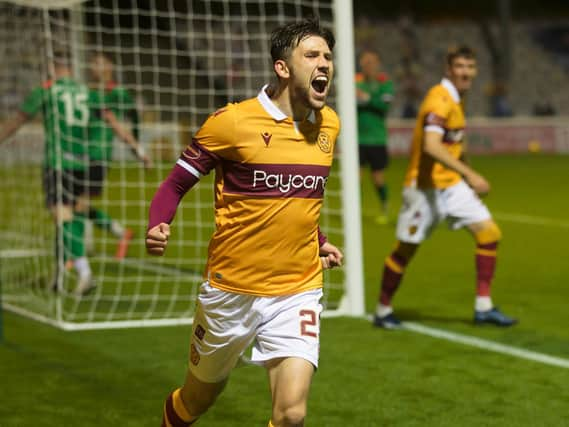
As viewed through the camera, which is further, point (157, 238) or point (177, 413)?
Result: point (177, 413)

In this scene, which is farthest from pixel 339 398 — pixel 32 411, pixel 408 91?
pixel 408 91

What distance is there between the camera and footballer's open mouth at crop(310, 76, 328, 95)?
3.92 m

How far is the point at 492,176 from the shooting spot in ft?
70.4

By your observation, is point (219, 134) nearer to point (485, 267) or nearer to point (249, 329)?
point (249, 329)

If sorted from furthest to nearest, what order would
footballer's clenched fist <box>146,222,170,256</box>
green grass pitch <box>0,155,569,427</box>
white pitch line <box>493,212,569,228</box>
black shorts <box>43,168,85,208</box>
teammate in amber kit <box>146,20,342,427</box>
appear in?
white pitch line <box>493,212,569,228</box>
black shorts <box>43,168,85,208</box>
green grass pitch <box>0,155,569,427</box>
teammate in amber kit <box>146,20,342,427</box>
footballer's clenched fist <box>146,222,170,256</box>

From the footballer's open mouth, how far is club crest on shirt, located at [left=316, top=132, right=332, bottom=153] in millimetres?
235

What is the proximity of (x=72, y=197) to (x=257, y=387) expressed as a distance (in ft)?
10.6

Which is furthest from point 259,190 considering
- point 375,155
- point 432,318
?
point 375,155

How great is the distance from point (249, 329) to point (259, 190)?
20.2 inches

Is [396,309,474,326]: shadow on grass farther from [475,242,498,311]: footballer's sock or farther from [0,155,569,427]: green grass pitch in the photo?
[475,242,498,311]: footballer's sock

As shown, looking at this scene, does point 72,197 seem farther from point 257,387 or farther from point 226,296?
Answer: point 226,296

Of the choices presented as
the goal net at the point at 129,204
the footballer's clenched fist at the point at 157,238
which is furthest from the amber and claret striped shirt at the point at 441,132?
the footballer's clenched fist at the point at 157,238

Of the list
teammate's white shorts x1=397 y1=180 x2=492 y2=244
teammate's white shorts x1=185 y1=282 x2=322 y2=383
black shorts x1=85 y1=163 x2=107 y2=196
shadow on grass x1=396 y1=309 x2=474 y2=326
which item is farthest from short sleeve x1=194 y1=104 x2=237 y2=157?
black shorts x1=85 y1=163 x2=107 y2=196

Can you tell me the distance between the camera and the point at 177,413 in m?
4.26
